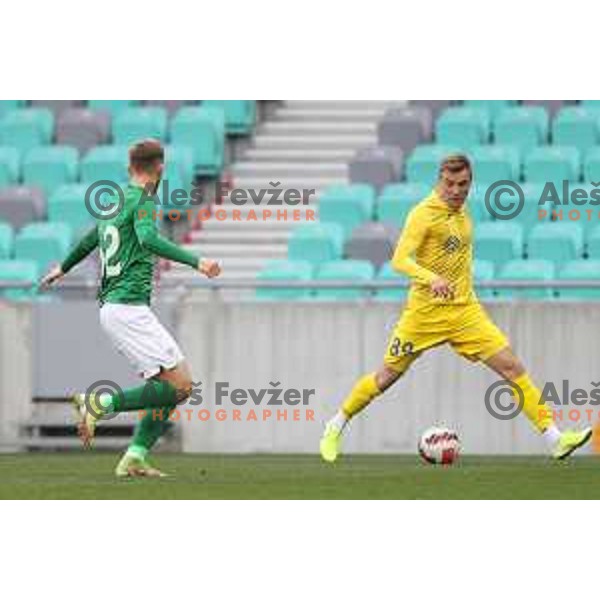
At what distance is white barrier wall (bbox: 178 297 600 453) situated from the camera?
17.9m

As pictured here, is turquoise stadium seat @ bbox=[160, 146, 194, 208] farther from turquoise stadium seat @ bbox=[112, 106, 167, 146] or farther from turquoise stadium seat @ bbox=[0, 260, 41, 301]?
turquoise stadium seat @ bbox=[0, 260, 41, 301]

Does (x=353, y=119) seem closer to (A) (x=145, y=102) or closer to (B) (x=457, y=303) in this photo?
(A) (x=145, y=102)

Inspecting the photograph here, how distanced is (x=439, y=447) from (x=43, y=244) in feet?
21.7

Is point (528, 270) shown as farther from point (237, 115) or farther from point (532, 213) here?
point (237, 115)

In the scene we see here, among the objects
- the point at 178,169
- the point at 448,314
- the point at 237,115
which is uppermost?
the point at 237,115

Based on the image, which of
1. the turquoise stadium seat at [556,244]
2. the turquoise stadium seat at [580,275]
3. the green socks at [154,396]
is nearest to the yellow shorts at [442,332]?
the green socks at [154,396]

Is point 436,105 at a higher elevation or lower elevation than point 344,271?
higher

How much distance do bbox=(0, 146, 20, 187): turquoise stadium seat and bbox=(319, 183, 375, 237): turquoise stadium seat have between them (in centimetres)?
327

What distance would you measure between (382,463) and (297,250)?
495 cm

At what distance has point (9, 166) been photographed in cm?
2275

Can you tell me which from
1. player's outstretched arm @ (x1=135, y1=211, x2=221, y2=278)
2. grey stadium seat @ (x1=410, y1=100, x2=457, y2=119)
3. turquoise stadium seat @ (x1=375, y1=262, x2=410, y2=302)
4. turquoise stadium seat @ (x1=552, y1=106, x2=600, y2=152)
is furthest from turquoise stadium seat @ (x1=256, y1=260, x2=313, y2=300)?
player's outstretched arm @ (x1=135, y1=211, x2=221, y2=278)

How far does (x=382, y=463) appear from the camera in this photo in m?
16.1

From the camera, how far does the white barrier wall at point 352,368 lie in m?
17.9

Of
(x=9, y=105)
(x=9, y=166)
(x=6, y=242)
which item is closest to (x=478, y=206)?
(x=6, y=242)
